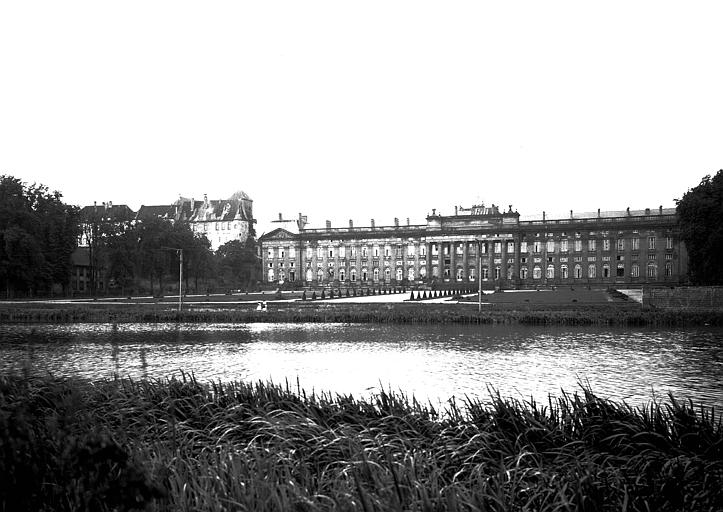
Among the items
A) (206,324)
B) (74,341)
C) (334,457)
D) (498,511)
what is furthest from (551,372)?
(206,324)

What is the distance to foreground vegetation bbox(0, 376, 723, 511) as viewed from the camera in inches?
219

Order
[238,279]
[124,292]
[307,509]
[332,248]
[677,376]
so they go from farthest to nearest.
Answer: [332,248], [238,279], [124,292], [677,376], [307,509]

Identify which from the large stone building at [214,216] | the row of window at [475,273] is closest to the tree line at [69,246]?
the row of window at [475,273]

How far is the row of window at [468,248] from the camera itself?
405ft

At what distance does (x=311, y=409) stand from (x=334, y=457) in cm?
212

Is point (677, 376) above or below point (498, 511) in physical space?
below

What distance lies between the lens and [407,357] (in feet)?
87.2

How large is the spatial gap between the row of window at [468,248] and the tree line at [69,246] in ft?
137

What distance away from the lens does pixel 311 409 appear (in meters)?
10.6

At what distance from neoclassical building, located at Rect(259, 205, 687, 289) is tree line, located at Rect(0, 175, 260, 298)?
137 ft

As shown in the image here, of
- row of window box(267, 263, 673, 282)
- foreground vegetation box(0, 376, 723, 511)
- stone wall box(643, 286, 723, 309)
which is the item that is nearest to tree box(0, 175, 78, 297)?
stone wall box(643, 286, 723, 309)

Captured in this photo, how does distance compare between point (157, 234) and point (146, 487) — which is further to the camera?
point (157, 234)

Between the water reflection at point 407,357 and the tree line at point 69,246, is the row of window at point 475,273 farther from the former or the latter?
the water reflection at point 407,357

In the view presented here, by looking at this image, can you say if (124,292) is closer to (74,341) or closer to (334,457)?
(74,341)
